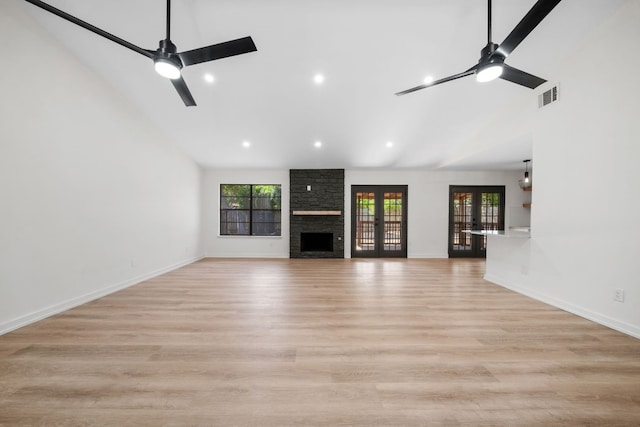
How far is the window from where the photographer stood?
6.81 meters

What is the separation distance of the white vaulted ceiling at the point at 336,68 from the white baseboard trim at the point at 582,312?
229 cm

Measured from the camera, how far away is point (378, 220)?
264 inches

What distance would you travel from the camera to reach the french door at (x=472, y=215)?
6578 millimetres

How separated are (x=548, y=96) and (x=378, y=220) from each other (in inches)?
164

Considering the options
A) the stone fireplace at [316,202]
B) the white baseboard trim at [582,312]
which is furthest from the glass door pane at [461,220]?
the stone fireplace at [316,202]

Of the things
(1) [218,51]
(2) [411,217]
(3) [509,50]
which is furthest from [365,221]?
(1) [218,51]

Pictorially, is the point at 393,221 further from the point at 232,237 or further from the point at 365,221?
the point at 232,237

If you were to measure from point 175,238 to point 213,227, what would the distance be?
1.43 meters

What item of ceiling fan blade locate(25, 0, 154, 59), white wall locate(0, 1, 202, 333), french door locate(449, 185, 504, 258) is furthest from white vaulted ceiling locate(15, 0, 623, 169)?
french door locate(449, 185, 504, 258)

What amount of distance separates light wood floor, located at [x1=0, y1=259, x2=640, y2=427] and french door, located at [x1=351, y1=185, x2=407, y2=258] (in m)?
3.46

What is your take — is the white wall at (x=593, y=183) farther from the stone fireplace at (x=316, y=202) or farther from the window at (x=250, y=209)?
the window at (x=250, y=209)

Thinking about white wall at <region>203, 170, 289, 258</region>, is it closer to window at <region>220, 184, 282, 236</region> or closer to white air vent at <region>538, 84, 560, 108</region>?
window at <region>220, 184, 282, 236</region>

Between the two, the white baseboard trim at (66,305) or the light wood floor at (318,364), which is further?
the white baseboard trim at (66,305)

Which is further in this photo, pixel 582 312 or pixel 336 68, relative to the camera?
pixel 336 68
